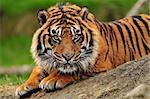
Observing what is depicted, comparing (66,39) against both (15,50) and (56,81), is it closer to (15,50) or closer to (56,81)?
(56,81)

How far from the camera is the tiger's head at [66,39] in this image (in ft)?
21.3

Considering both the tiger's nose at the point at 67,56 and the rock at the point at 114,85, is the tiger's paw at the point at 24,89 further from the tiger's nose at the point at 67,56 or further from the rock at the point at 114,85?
the tiger's nose at the point at 67,56

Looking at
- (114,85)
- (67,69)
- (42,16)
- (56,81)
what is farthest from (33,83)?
(114,85)

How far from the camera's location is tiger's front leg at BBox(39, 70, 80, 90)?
21.8ft

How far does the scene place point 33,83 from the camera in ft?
22.7

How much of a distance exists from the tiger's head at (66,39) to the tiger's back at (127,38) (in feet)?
0.82

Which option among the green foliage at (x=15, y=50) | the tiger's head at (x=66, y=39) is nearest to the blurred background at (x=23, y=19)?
the green foliage at (x=15, y=50)

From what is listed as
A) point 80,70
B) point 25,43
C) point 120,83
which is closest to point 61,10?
point 80,70

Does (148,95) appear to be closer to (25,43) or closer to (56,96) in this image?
(56,96)

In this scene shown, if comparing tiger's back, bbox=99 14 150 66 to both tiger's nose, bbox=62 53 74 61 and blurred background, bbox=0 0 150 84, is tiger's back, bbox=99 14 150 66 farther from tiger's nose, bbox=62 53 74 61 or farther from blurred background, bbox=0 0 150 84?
blurred background, bbox=0 0 150 84

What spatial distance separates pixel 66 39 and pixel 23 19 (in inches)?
437

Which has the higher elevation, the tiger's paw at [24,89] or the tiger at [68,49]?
the tiger at [68,49]

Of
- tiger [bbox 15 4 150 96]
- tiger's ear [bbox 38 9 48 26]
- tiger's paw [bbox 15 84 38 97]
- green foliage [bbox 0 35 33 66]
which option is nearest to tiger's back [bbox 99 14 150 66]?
tiger [bbox 15 4 150 96]

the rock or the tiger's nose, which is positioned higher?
the tiger's nose
